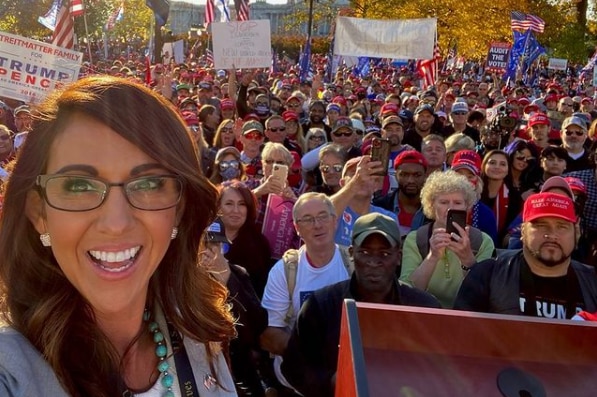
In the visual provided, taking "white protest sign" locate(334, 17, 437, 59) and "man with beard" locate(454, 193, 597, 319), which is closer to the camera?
"man with beard" locate(454, 193, 597, 319)

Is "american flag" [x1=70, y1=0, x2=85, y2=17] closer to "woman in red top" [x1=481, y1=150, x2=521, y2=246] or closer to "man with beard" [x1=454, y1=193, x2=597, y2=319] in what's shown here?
"woman in red top" [x1=481, y1=150, x2=521, y2=246]

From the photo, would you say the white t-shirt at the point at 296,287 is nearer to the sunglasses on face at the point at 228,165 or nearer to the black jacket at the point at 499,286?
Result: the black jacket at the point at 499,286

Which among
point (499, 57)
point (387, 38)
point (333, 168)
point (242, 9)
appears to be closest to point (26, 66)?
point (333, 168)

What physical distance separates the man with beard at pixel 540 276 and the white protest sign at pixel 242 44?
863 cm

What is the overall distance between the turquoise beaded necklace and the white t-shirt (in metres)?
2.34

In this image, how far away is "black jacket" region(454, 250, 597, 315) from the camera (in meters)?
3.47

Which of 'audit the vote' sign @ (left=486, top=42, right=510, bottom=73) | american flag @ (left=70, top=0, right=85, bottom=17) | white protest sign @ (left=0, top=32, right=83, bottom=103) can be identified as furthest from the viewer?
'audit the vote' sign @ (left=486, top=42, right=510, bottom=73)

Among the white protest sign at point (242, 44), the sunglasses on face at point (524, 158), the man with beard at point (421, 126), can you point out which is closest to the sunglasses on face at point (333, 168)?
the sunglasses on face at point (524, 158)

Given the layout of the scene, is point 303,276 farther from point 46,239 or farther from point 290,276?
point 46,239

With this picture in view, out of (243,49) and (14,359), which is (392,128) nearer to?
(243,49)

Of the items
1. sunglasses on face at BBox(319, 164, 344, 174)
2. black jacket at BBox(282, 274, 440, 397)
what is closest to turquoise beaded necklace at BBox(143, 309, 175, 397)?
black jacket at BBox(282, 274, 440, 397)

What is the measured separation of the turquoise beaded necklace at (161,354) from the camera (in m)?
1.61

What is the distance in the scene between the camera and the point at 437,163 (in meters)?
6.79

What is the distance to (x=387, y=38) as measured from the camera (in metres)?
13.7
